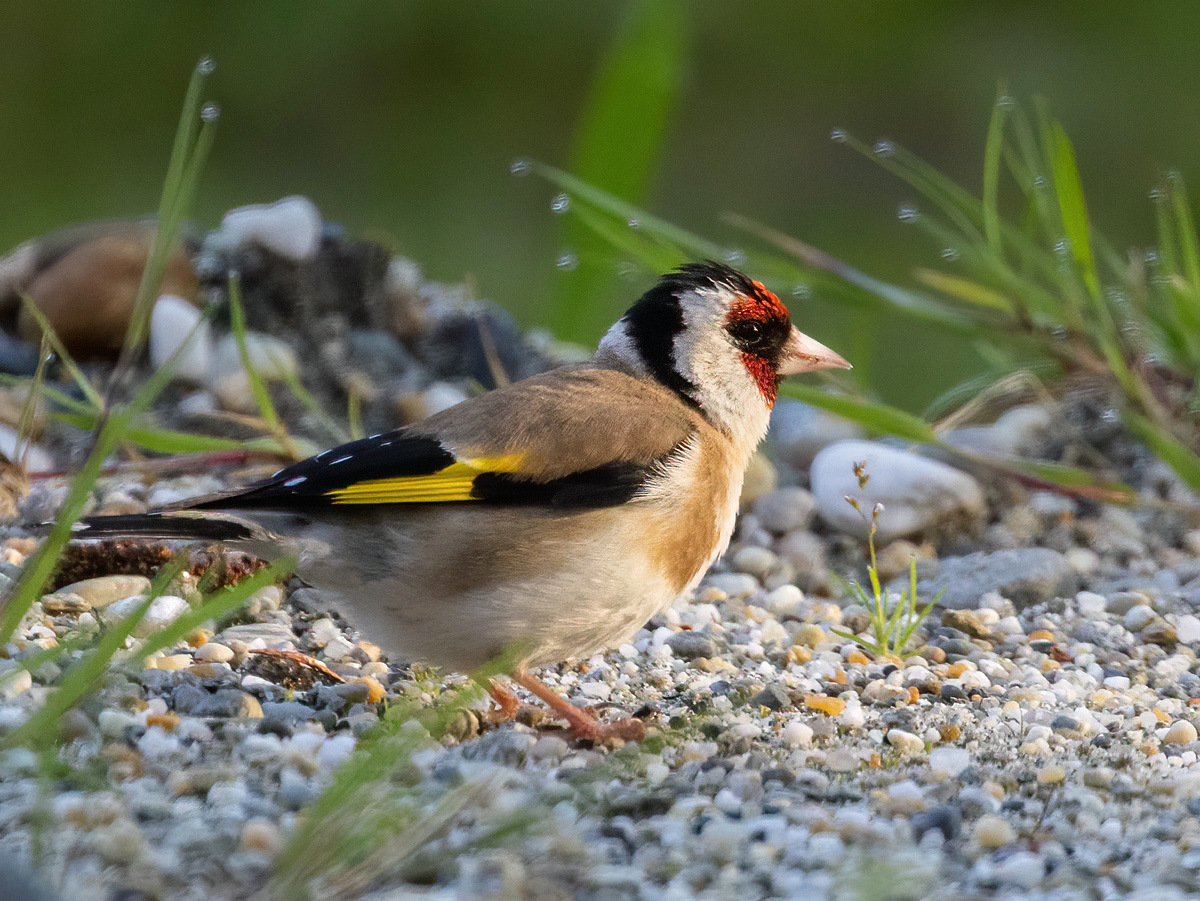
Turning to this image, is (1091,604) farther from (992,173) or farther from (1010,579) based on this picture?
(992,173)

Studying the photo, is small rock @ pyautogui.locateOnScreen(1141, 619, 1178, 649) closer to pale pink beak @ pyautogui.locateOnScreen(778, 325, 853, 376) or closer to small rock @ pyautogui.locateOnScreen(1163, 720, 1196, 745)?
small rock @ pyautogui.locateOnScreen(1163, 720, 1196, 745)

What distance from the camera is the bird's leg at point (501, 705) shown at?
2.85 metres

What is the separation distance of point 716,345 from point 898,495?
3.44 ft

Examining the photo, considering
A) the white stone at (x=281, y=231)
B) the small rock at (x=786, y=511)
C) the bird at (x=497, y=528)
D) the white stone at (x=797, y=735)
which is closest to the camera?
the white stone at (x=797, y=735)

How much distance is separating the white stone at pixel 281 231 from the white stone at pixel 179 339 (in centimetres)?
34

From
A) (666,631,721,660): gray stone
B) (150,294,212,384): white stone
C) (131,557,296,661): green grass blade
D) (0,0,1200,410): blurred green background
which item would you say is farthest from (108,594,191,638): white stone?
(0,0,1200,410): blurred green background

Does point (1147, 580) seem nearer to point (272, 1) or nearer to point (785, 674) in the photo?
point (785, 674)

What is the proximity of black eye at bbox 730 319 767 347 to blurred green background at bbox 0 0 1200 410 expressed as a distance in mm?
4778

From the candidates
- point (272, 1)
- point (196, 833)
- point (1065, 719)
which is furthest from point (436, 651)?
point (272, 1)

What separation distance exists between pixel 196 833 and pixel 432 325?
10.6 ft

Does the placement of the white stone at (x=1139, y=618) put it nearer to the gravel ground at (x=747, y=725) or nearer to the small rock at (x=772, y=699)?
the gravel ground at (x=747, y=725)

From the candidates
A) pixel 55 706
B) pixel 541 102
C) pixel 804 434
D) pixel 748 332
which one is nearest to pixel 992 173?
pixel 748 332

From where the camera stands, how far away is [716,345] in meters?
3.29

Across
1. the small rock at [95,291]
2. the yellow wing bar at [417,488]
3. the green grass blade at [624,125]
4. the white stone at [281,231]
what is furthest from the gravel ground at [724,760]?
the white stone at [281,231]
